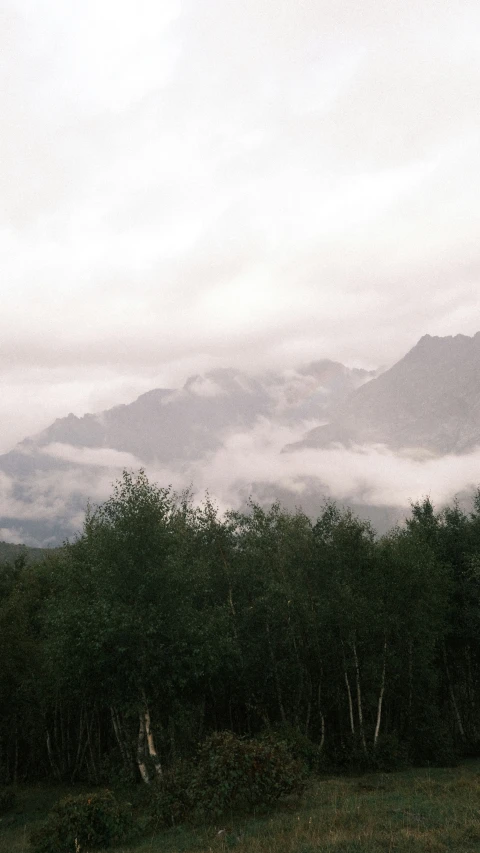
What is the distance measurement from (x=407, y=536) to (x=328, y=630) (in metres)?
14.0

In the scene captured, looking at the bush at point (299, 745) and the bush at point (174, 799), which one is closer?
the bush at point (174, 799)

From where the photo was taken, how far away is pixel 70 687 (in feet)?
125

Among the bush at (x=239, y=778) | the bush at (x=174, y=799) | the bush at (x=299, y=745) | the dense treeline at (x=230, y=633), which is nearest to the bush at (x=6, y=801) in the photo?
the dense treeline at (x=230, y=633)

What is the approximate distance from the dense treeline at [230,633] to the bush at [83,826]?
32.4 ft

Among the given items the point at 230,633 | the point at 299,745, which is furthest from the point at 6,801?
the point at 299,745

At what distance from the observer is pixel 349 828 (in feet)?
62.7

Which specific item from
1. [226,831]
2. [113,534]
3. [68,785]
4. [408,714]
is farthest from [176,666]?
[408,714]

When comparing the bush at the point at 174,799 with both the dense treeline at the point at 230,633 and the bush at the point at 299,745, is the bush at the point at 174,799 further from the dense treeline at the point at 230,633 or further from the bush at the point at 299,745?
the bush at the point at 299,745

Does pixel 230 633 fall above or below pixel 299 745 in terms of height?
above

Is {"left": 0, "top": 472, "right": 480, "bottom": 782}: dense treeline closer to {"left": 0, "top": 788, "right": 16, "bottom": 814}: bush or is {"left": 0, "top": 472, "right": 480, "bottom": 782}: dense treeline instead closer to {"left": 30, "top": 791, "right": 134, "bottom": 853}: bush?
{"left": 0, "top": 788, "right": 16, "bottom": 814}: bush

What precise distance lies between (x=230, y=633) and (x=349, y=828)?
81.6 ft

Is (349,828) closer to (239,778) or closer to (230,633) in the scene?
(239,778)

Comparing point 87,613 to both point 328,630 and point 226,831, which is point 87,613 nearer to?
point 226,831

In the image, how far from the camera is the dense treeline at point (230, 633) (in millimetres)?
34531
